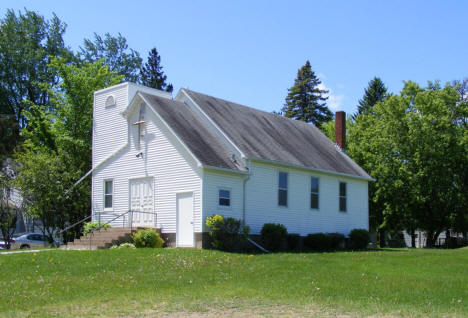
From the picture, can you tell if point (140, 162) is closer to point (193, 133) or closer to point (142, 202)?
point (142, 202)

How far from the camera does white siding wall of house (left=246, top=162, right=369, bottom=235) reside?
25.9m

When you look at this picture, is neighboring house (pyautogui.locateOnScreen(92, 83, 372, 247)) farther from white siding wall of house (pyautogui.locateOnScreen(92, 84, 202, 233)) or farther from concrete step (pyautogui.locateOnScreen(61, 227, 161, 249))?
concrete step (pyautogui.locateOnScreen(61, 227, 161, 249))

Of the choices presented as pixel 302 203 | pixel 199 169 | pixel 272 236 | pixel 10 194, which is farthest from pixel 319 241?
pixel 10 194

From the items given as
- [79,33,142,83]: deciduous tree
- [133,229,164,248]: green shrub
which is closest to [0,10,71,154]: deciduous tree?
[79,33,142,83]: deciduous tree

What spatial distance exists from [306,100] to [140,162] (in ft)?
148

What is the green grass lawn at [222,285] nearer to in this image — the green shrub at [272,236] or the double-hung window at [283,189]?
the green shrub at [272,236]

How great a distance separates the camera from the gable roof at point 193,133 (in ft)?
78.7

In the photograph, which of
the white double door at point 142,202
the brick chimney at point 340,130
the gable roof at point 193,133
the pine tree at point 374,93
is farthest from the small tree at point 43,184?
the pine tree at point 374,93

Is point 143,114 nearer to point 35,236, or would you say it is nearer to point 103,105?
point 103,105

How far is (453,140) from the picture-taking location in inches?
1609

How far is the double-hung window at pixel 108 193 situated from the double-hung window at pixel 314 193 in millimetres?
→ 9883

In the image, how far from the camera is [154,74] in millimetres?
61000

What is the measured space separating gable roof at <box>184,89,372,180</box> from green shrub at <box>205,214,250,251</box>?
3325mm

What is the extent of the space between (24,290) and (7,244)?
19.6 metres
